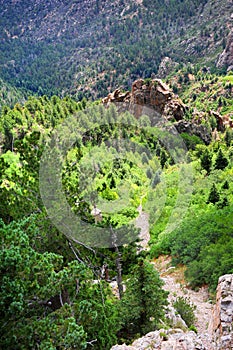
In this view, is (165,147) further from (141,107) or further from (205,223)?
(205,223)

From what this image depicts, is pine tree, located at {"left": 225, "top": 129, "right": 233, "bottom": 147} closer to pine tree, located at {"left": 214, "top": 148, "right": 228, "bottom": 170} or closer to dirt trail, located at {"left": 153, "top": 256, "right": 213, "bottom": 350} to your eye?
pine tree, located at {"left": 214, "top": 148, "right": 228, "bottom": 170}

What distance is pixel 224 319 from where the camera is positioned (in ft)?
40.5

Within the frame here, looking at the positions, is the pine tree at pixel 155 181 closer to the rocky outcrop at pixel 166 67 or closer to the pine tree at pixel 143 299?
the pine tree at pixel 143 299

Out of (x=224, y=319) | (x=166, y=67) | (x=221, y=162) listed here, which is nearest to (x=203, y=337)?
(x=224, y=319)

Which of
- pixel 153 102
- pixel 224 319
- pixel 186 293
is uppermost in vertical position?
pixel 153 102

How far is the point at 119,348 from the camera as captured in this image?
1052 centimetres

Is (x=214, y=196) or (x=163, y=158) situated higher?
(x=163, y=158)

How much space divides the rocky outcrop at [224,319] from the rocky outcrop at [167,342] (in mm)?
863

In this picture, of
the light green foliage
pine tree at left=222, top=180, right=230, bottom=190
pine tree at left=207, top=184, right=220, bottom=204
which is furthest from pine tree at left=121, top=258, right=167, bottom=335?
pine tree at left=222, top=180, right=230, bottom=190

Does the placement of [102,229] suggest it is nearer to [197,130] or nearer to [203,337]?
[203,337]

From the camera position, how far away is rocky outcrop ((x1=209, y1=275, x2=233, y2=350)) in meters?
11.4

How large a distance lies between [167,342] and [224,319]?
2612 mm

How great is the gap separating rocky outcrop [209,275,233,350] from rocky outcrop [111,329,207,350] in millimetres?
863

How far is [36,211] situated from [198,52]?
19339cm
